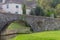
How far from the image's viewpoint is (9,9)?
5200 cm

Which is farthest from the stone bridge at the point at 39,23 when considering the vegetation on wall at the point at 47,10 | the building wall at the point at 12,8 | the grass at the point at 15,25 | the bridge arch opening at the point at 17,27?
the building wall at the point at 12,8

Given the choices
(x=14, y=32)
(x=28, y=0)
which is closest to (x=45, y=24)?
(x=14, y=32)

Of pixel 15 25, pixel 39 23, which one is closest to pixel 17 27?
pixel 15 25

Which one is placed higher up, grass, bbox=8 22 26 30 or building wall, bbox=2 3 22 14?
building wall, bbox=2 3 22 14

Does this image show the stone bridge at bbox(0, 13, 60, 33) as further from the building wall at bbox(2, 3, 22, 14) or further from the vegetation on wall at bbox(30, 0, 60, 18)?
the building wall at bbox(2, 3, 22, 14)

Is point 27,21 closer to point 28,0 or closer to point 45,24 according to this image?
point 45,24

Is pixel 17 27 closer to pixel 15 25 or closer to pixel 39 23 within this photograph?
pixel 15 25

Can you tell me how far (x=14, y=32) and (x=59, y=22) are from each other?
700 cm

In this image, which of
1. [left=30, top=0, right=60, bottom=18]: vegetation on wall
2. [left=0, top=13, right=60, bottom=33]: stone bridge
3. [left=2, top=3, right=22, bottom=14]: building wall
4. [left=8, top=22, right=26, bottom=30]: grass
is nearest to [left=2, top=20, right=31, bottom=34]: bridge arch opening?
[left=8, top=22, right=26, bottom=30]: grass

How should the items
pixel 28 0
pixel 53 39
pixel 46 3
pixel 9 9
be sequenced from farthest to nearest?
pixel 28 0 → pixel 46 3 → pixel 9 9 → pixel 53 39

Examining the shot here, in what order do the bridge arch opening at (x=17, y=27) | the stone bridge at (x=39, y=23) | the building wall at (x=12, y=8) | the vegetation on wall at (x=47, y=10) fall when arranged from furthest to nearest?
the building wall at (x=12, y=8) → the vegetation on wall at (x=47, y=10) → the bridge arch opening at (x=17, y=27) → the stone bridge at (x=39, y=23)

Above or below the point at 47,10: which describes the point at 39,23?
below

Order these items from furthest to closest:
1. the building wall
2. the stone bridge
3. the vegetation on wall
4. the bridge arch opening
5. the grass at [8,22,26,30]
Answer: the building wall → the vegetation on wall → the grass at [8,22,26,30] → the bridge arch opening → the stone bridge

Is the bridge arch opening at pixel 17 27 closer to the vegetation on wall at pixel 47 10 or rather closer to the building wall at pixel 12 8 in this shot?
the vegetation on wall at pixel 47 10
